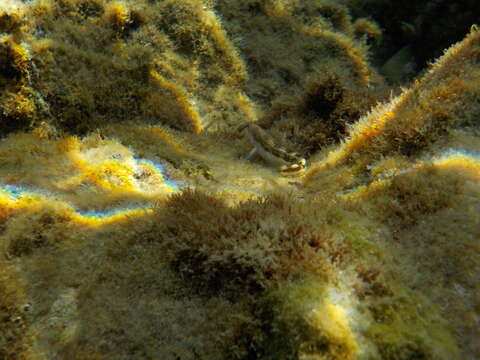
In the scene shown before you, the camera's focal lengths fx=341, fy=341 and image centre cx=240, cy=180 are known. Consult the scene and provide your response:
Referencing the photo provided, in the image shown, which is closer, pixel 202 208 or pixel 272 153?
pixel 202 208

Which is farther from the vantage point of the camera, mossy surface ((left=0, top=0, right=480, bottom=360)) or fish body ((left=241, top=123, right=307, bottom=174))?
fish body ((left=241, top=123, right=307, bottom=174))

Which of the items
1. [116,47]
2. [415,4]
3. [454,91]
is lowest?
[116,47]

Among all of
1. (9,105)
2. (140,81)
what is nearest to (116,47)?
(140,81)

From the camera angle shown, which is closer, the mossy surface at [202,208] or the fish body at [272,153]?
the mossy surface at [202,208]

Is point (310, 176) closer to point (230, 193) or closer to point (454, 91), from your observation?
point (230, 193)

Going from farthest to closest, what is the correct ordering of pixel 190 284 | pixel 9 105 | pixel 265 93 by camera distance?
pixel 265 93 → pixel 9 105 → pixel 190 284

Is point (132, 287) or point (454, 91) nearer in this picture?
point (132, 287)

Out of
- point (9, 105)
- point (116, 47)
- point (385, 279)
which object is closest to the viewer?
point (385, 279)

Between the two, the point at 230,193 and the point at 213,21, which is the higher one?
the point at 213,21

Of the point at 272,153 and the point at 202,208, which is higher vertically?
the point at 202,208
